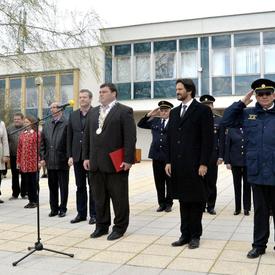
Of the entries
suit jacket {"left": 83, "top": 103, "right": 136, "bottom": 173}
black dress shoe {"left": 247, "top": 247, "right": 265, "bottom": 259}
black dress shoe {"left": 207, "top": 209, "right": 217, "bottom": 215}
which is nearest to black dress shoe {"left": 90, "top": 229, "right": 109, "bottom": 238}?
suit jacket {"left": 83, "top": 103, "right": 136, "bottom": 173}

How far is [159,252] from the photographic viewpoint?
5496 mm

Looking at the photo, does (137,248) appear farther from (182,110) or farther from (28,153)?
(28,153)

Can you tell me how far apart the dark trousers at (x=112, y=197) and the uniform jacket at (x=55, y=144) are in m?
1.54

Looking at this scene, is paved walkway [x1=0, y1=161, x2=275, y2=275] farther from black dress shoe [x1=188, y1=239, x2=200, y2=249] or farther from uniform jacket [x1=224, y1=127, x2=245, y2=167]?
uniform jacket [x1=224, y1=127, x2=245, y2=167]

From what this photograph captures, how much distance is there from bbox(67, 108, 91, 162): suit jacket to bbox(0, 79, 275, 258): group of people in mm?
16

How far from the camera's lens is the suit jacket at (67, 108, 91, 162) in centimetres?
746

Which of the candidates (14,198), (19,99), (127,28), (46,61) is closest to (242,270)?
(14,198)

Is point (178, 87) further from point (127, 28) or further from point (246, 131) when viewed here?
point (127, 28)

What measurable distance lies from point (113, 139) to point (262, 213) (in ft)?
7.26

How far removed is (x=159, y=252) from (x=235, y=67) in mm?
20575

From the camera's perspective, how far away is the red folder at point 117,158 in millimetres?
6246

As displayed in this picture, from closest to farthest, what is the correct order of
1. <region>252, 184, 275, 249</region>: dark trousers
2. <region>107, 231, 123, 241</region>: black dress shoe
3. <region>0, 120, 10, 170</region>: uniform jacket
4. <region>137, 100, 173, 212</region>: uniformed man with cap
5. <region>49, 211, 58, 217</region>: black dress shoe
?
<region>252, 184, 275, 249</region>: dark trousers, <region>107, 231, 123, 241</region>: black dress shoe, <region>49, 211, 58, 217</region>: black dress shoe, <region>137, 100, 173, 212</region>: uniformed man with cap, <region>0, 120, 10, 170</region>: uniform jacket

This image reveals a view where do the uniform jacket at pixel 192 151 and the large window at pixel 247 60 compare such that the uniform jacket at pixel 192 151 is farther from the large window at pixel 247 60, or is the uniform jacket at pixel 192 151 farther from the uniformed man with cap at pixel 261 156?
the large window at pixel 247 60

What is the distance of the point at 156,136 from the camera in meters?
8.73
